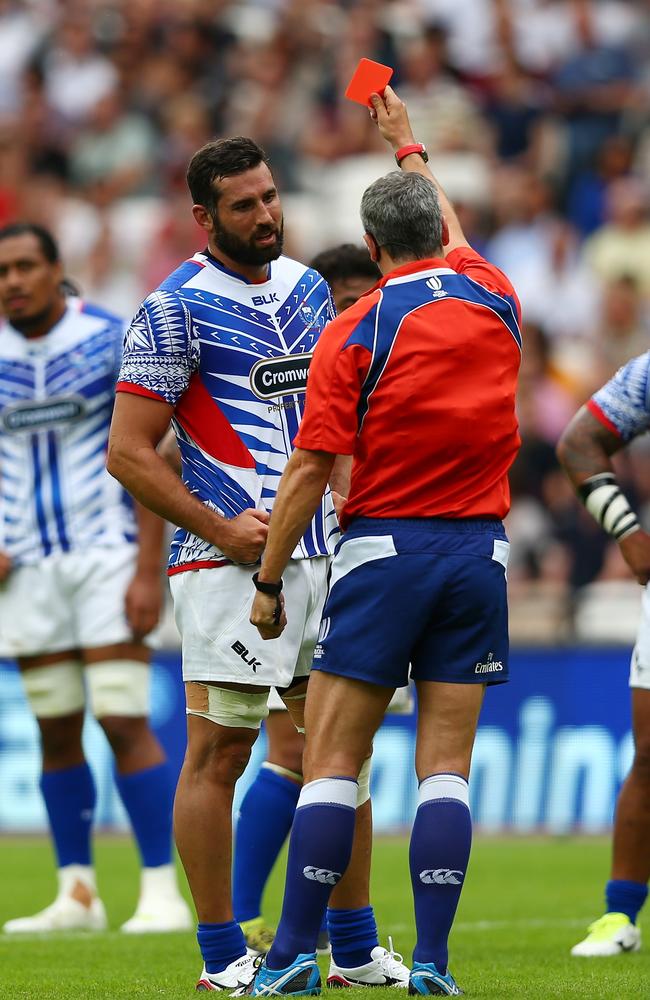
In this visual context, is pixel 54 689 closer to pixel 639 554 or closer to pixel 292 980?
pixel 639 554

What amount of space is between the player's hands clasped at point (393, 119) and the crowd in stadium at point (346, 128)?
27.3 ft

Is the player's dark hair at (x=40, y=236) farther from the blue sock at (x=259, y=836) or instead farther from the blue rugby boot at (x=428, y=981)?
the blue rugby boot at (x=428, y=981)

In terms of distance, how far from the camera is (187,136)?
17.6 meters

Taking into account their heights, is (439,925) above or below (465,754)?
below

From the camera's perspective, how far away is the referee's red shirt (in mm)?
5203

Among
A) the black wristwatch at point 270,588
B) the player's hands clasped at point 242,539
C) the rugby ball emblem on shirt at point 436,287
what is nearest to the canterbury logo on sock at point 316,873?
the black wristwatch at point 270,588

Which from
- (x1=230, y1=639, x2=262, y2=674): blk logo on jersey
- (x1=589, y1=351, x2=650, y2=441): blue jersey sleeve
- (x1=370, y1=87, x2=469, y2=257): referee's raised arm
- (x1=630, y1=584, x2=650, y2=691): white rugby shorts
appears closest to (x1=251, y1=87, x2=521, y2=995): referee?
(x1=230, y1=639, x2=262, y2=674): blk logo on jersey

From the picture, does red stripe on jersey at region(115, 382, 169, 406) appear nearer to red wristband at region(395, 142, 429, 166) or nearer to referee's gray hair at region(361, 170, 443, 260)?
referee's gray hair at region(361, 170, 443, 260)

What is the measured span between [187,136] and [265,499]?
40.7ft

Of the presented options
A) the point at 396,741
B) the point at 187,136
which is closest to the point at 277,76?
the point at 187,136

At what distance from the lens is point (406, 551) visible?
17.3 feet

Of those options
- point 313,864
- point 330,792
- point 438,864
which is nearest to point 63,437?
point 330,792

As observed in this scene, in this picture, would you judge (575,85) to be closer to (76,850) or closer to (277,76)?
(277,76)

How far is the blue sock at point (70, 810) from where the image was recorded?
26.7 feet
